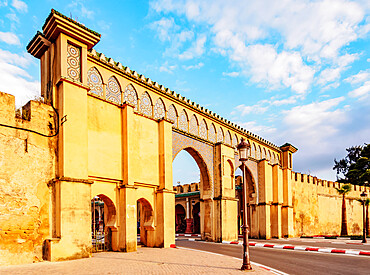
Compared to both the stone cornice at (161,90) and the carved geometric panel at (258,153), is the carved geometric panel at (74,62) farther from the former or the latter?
the carved geometric panel at (258,153)

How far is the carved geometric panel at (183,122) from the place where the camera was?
16922mm

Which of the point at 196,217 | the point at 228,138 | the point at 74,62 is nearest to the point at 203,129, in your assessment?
the point at 228,138

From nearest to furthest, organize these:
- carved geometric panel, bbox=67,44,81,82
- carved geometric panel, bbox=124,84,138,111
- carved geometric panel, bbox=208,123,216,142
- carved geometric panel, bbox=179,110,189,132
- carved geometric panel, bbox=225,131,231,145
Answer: carved geometric panel, bbox=67,44,81,82
carved geometric panel, bbox=124,84,138,111
carved geometric panel, bbox=179,110,189,132
carved geometric panel, bbox=208,123,216,142
carved geometric panel, bbox=225,131,231,145

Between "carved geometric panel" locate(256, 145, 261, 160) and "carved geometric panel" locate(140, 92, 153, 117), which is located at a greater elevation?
"carved geometric panel" locate(140, 92, 153, 117)

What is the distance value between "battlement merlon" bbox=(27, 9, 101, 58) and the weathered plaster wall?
2.67 meters

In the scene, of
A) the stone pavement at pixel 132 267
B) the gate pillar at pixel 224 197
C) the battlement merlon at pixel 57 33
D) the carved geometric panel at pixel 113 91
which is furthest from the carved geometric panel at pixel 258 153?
the battlement merlon at pixel 57 33

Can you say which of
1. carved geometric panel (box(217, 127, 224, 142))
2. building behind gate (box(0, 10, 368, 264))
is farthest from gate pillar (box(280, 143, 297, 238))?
building behind gate (box(0, 10, 368, 264))

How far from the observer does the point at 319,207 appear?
3102cm

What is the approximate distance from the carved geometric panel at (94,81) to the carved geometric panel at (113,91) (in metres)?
0.37

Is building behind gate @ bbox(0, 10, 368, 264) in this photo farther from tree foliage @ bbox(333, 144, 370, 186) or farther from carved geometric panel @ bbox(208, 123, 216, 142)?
tree foliage @ bbox(333, 144, 370, 186)

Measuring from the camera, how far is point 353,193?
36.9 metres

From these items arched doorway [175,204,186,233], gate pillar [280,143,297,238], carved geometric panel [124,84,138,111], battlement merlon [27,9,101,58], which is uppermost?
battlement merlon [27,9,101,58]

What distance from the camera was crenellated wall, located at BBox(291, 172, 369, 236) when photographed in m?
28.1

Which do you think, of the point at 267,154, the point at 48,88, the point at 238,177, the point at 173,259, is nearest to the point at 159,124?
the point at 48,88
